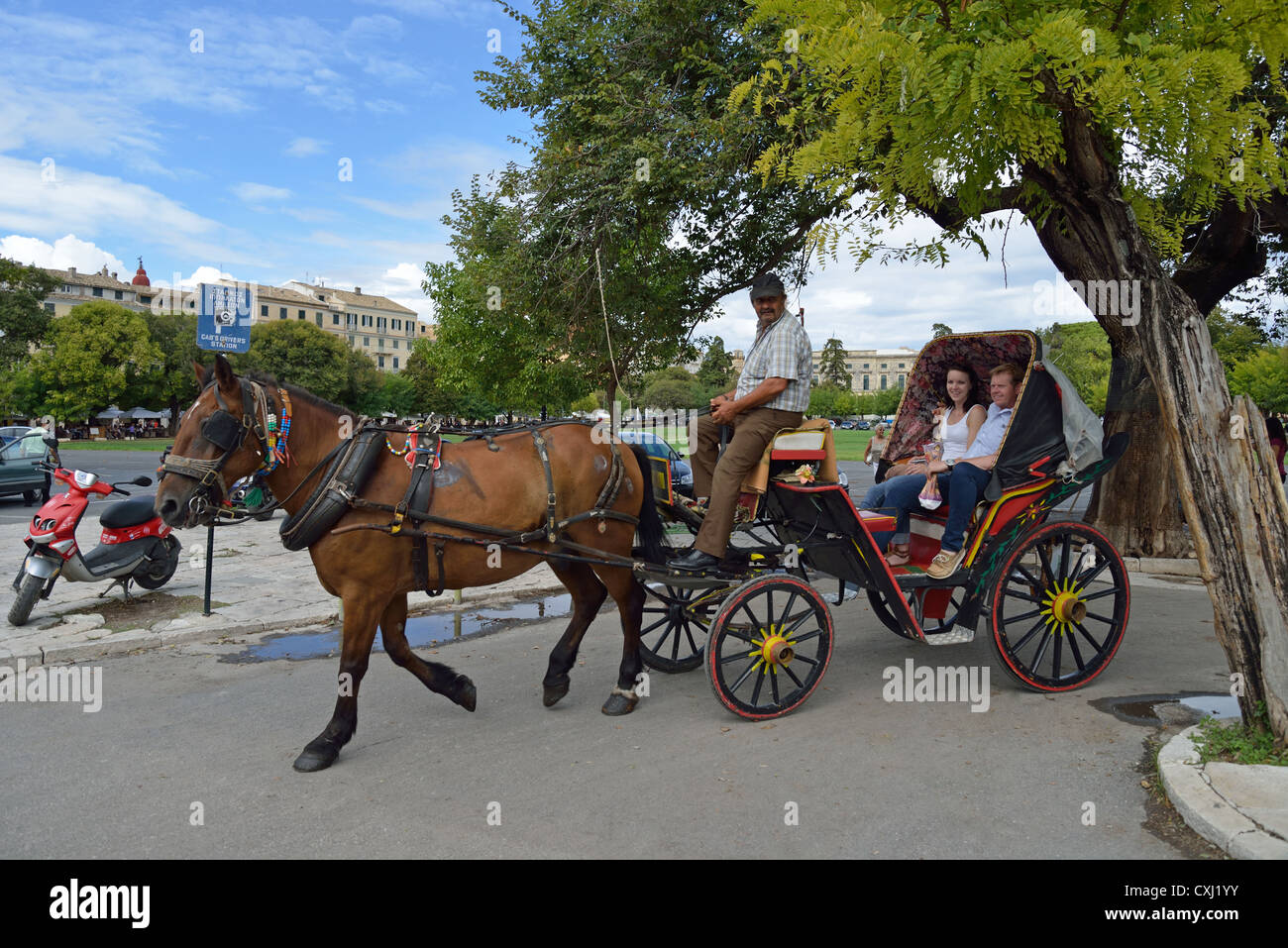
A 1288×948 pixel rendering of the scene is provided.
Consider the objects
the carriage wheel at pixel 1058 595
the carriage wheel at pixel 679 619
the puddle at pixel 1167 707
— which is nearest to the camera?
the puddle at pixel 1167 707

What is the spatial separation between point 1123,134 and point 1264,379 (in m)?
35.5

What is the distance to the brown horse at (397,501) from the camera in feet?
14.8

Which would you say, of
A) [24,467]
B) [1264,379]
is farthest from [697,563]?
[1264,379]

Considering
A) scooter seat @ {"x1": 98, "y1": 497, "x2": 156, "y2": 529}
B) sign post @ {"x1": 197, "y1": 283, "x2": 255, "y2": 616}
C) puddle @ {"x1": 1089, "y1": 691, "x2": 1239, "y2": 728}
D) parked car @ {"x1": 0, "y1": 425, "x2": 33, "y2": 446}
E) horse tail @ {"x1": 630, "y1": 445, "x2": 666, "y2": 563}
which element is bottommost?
puddle @ {"x1": 1089, "y1": 691, "x2": 1239, "y2": 728}

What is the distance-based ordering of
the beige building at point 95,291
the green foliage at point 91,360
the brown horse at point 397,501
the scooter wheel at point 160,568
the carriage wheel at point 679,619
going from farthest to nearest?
the beige building at point 95,291, the green foliage at point 91,360, the scooter wheel at point 160,568, the carriage wheel at point 679,619, the brown horse at point 397,501

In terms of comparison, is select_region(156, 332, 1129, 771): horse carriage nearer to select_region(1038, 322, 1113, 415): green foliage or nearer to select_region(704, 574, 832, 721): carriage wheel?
select_region(704, 574, 832, 721): carriage wheel

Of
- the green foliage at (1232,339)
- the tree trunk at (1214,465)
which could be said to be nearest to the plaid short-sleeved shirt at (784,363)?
the tree trunk at (1214,465)

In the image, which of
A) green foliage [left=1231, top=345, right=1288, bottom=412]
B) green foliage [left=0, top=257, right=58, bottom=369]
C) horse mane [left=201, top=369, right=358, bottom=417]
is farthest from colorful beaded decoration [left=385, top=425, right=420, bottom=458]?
green foliage [left=0, top=257, right=58, bottom=369]

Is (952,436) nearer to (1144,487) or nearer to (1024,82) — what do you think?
(1024,82)

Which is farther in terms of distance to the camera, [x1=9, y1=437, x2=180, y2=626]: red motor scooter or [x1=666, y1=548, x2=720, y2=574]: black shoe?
[x1=9, y1=437, x2=180, y2=626]: red motor scooter

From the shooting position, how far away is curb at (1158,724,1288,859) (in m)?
3.42

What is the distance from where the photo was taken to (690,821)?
12.7 ft

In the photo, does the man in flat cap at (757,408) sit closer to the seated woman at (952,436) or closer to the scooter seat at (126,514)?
the seated woman at (952,436)

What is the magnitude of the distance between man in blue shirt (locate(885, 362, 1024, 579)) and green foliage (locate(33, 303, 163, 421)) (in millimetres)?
64556
